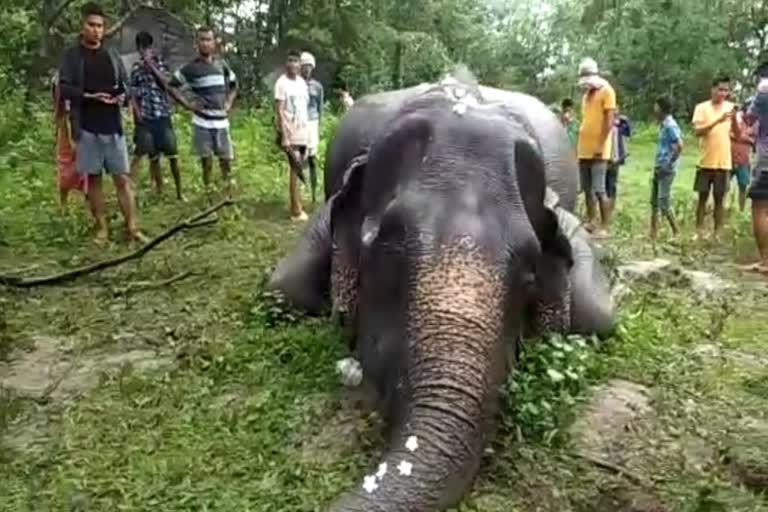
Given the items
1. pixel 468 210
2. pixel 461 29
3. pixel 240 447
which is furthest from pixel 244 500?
pixel 461 29

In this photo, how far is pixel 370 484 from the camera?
371cm

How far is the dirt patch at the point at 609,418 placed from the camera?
4.57 m

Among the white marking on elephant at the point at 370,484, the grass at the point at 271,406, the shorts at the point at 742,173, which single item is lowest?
the shorts at the point at 742,173

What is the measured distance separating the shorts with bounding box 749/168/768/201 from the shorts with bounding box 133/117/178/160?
482 cm

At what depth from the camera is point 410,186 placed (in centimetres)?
479

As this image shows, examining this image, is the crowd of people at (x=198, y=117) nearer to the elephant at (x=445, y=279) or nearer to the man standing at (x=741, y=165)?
the elephant at (x=445, y=279)

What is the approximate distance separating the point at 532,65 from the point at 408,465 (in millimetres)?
34115

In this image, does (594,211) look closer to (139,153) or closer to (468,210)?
(139,153)

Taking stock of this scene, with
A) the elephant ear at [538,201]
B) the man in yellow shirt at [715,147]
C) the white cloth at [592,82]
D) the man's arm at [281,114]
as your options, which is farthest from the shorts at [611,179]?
the elephant ear at [538,201]

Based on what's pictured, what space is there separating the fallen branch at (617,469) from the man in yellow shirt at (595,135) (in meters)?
6.14

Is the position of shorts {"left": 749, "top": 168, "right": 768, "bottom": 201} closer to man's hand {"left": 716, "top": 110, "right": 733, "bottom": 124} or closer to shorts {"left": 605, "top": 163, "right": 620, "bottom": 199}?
man's hand {"left": 716, "top": 110, "right": 733, "bottom": 124}

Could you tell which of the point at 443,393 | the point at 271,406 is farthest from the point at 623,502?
the point at 271,406

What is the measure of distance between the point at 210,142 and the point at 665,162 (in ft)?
12.8

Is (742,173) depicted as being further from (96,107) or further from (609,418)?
(609,418)
